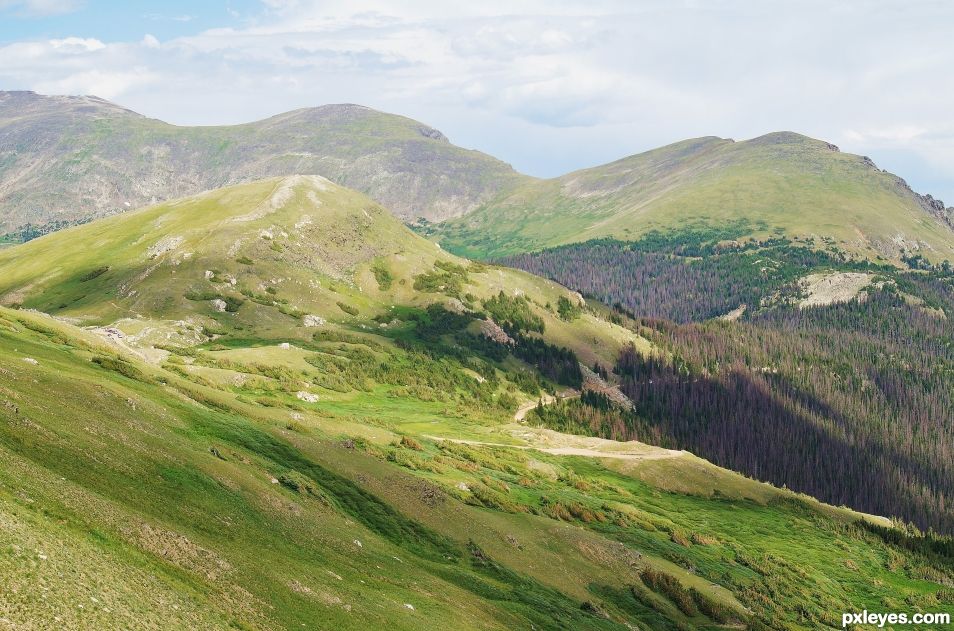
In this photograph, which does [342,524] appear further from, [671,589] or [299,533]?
[671,589]

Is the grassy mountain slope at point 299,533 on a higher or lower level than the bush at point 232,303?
lower

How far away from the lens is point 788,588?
314ft

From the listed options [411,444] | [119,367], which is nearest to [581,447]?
[411,444]

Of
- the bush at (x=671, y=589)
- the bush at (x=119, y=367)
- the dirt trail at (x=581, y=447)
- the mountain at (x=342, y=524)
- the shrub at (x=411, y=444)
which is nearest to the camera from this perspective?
the mountain at (x=342, y=524)

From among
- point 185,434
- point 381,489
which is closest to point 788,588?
point 381,489

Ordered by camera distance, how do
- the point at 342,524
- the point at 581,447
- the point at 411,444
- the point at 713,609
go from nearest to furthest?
the point at 342,524
the point at 713,609
the point at 411,444
the point at 581,447

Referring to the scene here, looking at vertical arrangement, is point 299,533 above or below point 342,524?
above

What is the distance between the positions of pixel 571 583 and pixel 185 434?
1419 inches

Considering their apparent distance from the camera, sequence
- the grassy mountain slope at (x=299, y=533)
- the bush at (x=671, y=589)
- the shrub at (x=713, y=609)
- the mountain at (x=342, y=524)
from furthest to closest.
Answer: the shrub at (x=713, y=609) < the bush at (x=671, y=589) < the mountain at (x=342, y=524) < the grassy mountain slope at (x=299, y=533)

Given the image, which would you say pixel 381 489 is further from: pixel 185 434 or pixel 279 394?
pixel 279 394

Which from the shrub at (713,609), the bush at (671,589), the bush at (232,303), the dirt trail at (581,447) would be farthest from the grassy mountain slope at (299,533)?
the bush at (232,303)

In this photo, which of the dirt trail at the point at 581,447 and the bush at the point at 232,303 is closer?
the dirt trail at the point at 581,447

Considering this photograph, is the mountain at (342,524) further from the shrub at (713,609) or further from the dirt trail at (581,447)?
the dirt trail at (581,447)

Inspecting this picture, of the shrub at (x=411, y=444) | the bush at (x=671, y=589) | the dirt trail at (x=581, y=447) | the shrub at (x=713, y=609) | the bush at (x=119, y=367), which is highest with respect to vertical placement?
the bush at (x=119, y=367)
